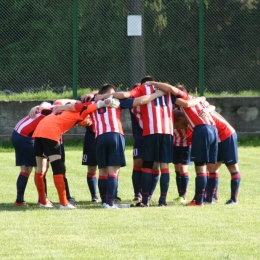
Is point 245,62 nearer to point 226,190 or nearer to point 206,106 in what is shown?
point 226,190

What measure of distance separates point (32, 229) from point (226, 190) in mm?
4571

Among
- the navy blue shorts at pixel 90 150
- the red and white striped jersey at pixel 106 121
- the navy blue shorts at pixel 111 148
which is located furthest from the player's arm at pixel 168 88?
the navy blue shorts at pixel 90 150

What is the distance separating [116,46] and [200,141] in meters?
8.85

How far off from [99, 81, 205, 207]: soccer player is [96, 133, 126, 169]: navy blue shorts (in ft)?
1.10

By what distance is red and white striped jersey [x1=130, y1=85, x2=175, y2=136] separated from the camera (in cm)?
972

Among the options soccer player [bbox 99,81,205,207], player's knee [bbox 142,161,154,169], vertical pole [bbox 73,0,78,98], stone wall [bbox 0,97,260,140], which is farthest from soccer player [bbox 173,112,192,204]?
vertical pole [bbox 73,0,78,98]

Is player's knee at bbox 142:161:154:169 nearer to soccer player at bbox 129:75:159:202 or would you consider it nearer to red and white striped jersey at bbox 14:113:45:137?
soccer player at bbox 129:75:159:202

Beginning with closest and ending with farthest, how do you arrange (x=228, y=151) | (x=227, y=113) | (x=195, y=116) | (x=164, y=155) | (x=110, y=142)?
(x=110, y=142) → (x=164, y=155) → (x=195, y=116) → (x=228, y=151) → (x=227, y=113)

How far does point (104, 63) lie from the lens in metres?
18.2

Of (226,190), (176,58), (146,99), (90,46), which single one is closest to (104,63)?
(90,46)

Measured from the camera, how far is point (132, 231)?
7.63 metres

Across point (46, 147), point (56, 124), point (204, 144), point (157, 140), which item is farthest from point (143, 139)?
point (46, 147)

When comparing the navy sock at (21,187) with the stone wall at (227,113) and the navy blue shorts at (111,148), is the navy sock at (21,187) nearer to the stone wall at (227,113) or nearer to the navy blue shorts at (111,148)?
the navy blue shorts at (111,148)

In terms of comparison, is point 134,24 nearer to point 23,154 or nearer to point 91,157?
point 91,157
